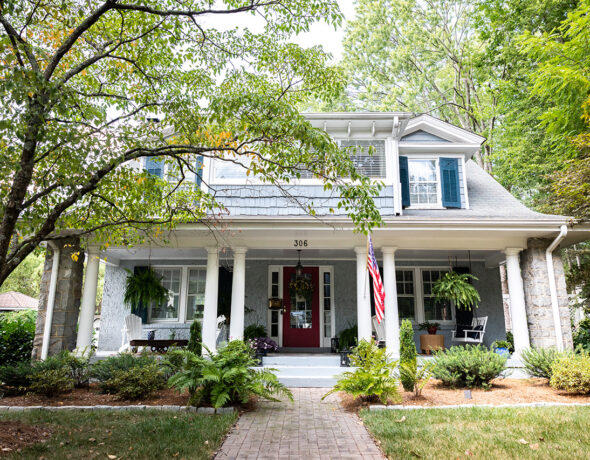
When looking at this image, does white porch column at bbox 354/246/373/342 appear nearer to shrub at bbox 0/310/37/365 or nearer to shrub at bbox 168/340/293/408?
shrub at bbox 168/340/293/408

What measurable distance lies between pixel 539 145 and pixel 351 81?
32.2 ft

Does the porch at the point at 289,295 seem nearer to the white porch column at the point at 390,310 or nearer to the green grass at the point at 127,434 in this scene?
the white porch column at the point at 390,310

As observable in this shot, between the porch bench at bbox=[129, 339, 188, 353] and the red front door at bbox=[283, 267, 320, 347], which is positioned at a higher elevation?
the red front door at bbox=[283, 267, 320, 347]

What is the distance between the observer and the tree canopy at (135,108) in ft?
15.3

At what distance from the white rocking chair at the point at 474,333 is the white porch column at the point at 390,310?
242 centimetres

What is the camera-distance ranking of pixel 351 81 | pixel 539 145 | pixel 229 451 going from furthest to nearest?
pixel 351 81, pixel 539 145, pixel 229 451

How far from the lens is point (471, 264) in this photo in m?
11.2

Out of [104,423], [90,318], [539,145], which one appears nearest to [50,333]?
[90,318]

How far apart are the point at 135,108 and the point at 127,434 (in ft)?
14.9

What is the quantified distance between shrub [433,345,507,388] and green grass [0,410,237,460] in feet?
11.9

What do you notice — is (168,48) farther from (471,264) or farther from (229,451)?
(471,264)

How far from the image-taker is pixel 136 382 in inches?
252

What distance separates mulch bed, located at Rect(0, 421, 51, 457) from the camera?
13.8 feet

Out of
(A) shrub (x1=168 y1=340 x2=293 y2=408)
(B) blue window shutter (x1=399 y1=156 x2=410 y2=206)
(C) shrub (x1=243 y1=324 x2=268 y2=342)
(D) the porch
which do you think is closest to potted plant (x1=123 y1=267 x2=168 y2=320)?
(D) the porch
